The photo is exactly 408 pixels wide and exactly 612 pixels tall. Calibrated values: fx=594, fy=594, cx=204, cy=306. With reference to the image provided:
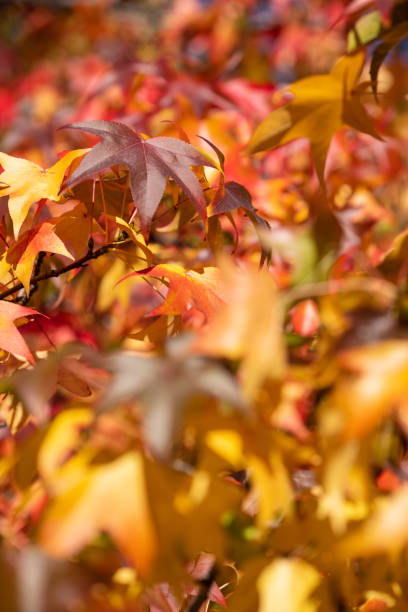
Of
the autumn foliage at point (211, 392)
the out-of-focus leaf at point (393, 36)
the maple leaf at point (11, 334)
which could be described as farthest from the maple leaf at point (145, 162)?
the out-of-focus leaf at point (393, 36)

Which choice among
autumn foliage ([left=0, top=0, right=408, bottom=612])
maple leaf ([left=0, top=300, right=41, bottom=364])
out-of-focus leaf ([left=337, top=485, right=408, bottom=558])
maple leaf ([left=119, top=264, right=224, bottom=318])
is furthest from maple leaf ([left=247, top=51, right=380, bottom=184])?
out-of-focus leaf ([left=337, top=485, right=408, bottom=558])

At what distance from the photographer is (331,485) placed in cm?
31

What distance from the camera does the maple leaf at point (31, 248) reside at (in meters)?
0.57

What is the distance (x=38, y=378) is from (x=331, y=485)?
178 millimetres

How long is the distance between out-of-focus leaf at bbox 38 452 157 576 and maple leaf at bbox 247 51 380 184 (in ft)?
1.29

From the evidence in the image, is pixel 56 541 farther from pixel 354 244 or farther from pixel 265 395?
pixel 354 244

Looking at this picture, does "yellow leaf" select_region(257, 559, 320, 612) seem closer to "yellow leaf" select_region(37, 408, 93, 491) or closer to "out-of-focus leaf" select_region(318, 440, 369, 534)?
"out-of-focus leaf" select_region(318, 440, 369, 534)

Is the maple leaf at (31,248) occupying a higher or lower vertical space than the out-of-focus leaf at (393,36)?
lower

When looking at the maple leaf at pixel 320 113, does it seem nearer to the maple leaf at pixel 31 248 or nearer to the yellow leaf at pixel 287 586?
the maple leaf at pixel 31 248

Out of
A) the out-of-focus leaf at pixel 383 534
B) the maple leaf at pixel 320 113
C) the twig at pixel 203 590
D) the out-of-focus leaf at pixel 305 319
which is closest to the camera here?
the out-of-focus leaf at pixel 383 534

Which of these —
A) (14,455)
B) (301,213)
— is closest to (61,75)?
(301,213)

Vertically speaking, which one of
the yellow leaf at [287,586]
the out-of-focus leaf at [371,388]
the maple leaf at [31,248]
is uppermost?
the out-of-focus leaf at [371,388]

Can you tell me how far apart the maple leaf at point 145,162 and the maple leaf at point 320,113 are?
8 centimetres

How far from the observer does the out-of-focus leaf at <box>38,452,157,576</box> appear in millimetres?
312
